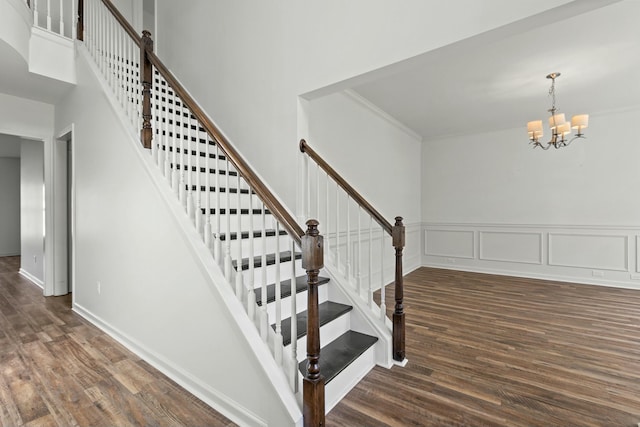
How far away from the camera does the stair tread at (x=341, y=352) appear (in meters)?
1.80

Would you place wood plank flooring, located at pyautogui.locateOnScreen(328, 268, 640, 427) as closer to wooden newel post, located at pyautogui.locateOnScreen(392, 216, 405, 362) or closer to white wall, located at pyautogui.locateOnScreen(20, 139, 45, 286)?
wooden newel post, located at pyautogui.locateOnScreen(392, 216, 405, 362)

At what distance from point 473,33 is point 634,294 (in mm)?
4743

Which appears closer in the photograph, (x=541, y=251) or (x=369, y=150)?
(x=369, y=150)

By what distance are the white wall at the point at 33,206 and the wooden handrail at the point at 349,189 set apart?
180 inches

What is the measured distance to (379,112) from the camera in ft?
14.8

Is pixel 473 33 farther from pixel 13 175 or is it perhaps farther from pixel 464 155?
pixel 13 175

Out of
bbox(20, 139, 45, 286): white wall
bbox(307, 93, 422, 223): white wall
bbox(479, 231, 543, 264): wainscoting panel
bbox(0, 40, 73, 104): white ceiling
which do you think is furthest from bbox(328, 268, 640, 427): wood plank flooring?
bbox(20, 139, 45, 286): white wall

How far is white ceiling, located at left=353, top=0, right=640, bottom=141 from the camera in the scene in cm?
221

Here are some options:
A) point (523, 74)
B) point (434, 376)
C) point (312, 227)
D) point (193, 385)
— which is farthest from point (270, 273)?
point (523, 74)

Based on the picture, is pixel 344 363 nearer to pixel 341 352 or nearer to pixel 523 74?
pixel 341 352

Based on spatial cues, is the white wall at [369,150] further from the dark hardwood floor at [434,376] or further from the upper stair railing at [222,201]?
the dark hardwood floor at [434,376]

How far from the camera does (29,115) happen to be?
3.72 m

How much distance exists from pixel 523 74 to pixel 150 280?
4.18 metres

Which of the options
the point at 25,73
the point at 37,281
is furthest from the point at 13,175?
the point at 25,73
